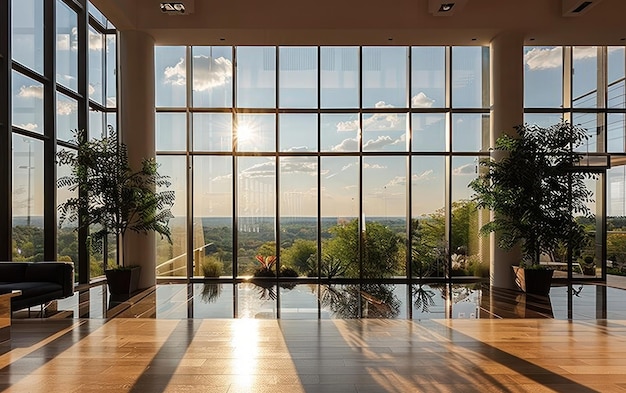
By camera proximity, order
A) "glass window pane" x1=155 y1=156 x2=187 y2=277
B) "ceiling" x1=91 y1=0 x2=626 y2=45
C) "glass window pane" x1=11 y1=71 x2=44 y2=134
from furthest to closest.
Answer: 1. "glass window pane" x1=155 y1=156 x2=187 y2=277
2. "ceiling" x1=91 y1=0 x2=626 y2=45
3. "glass window pane" x1=11 y1=71 x2=44 y2=134

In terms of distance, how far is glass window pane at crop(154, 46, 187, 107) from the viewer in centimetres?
990

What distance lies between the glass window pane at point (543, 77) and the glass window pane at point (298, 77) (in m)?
4.54

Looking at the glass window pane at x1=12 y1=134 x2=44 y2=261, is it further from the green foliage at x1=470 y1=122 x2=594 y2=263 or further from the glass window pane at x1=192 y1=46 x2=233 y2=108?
the green foliage at x1=470 y1=122 x2=594 y2=263

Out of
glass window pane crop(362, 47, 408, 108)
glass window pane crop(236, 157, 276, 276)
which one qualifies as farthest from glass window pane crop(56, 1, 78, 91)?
glass window pane crop(362, 47, 408, 108)

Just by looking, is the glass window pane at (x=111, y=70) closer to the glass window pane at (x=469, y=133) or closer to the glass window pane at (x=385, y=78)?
the glass window pane at (x=385, y=78)

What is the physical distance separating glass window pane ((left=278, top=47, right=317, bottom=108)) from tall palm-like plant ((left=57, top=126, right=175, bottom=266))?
3.28 meters

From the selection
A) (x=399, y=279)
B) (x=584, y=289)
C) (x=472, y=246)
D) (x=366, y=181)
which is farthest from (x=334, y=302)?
(x=584, y=289)

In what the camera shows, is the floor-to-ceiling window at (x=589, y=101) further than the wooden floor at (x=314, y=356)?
Yes

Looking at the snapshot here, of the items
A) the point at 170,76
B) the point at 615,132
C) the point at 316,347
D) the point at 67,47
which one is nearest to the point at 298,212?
the point at 170,76

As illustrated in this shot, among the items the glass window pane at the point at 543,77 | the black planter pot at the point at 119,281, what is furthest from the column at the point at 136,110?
the glass window pane at the point at 543,77

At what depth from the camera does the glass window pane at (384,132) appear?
32.6 feet

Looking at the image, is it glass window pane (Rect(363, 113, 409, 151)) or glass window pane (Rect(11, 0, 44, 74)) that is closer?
glass window pane (Rect(11, 0, 44, 74))

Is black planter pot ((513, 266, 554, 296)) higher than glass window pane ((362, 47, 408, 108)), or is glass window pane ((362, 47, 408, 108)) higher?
glass window pane ((362, 47, 408, 108))

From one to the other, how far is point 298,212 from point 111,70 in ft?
16.6
